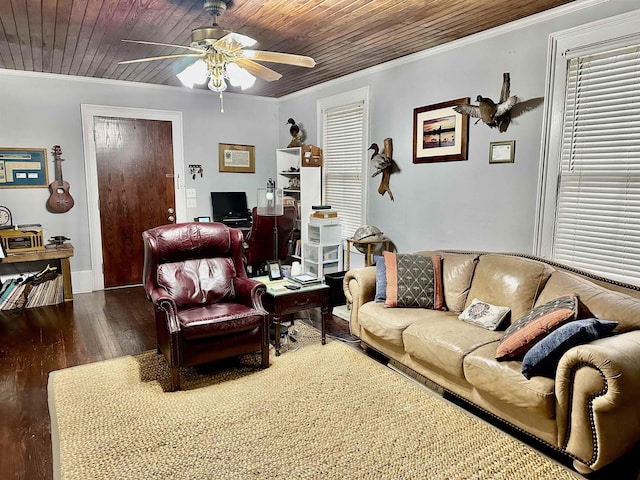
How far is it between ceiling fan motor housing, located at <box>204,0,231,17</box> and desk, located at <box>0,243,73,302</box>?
10.9 feet

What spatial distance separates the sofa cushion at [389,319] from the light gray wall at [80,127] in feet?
11.2

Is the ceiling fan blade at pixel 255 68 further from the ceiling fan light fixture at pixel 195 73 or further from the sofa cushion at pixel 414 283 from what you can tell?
the sofa cushion at pixel 414 283

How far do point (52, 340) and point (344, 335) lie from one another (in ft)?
8.37

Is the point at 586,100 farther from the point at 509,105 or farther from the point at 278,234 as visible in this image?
the point at 278,234

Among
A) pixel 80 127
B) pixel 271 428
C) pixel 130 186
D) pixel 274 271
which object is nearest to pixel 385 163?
pixel 274 271

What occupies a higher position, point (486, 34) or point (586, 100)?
point (486, 34)

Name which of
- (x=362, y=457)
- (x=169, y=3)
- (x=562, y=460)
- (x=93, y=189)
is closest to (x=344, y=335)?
(x=362, y=457)

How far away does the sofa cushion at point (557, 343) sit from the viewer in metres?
2.03

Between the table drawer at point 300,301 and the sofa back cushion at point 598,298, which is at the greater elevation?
the sofa back cushion at point 598,298

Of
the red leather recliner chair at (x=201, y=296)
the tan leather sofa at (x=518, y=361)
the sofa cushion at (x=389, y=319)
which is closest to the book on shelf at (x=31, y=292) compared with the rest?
the red leather recliner chair at (x=201, y=296)

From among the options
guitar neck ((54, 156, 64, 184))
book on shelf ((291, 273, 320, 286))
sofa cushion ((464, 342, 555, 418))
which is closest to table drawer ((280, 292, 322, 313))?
book on shelf ((291, 273, 320, 286))

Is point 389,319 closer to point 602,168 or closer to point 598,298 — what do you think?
point 598,298

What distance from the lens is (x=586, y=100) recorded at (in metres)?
2.87

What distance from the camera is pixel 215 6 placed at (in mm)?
2688
